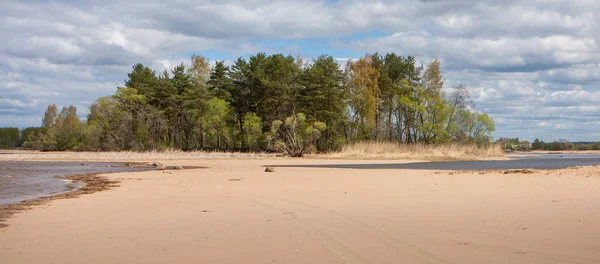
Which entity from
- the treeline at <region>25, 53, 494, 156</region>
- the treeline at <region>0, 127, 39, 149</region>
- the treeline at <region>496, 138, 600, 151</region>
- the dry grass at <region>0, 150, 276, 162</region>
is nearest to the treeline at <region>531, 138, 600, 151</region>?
the treeline at <region>496, 138, 600, 151</region>

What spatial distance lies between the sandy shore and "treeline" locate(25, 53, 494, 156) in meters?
42.9

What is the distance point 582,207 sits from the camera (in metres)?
10.4

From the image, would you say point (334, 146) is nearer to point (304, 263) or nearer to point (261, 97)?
point (261, 97)

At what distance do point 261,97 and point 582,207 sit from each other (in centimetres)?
5459

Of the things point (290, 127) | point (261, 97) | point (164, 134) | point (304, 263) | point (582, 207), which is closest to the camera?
point (304, 263)

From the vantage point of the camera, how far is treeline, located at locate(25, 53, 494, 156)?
59750 millimetres

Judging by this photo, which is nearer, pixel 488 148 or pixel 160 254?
pixel 160 254

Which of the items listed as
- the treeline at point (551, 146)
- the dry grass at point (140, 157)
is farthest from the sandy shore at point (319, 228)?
the treeline at point (551, 146)

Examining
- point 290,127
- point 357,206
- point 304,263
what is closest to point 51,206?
point 357,206

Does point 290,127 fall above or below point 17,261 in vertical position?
above

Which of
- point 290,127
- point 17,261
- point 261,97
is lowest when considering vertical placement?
point 17,261

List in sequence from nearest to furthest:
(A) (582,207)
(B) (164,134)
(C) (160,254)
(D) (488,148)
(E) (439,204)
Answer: (C) (160,254), (A) (582,207), (E) (439,204), (D) (488,148), (B) (164,134)

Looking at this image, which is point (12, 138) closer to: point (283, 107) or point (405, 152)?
point (283, 107)

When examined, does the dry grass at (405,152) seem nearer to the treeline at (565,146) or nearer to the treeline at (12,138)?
the treeline at (565,146)
